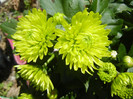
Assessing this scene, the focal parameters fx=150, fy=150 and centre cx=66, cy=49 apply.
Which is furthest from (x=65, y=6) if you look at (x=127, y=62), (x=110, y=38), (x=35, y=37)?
(x=127, y=62)

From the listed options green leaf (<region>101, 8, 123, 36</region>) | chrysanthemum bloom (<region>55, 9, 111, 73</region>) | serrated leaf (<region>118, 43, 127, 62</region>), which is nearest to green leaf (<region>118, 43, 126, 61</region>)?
serrated leaf (<region>118, 43, 127, 62</region>)

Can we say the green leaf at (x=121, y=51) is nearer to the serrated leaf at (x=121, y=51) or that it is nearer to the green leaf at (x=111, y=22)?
the serrated leaf at (x=121, y=51)

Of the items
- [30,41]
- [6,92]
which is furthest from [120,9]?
[6,92]

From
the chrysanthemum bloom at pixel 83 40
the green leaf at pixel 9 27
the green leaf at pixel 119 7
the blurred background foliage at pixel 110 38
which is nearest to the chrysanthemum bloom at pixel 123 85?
the blurred background foliage at pixel 110 38

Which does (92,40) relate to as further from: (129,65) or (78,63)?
(129,65)

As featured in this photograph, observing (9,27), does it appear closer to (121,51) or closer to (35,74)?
(35,74)

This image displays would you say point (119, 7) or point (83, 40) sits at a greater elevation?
point (83, 40)

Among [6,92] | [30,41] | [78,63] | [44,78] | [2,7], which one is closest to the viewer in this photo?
[78,63]
